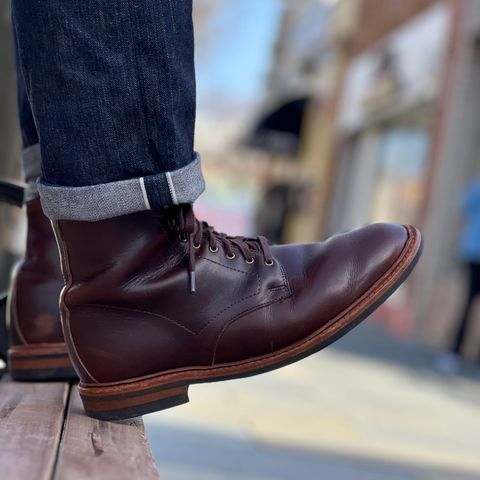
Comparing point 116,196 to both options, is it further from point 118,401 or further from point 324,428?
point 324,428

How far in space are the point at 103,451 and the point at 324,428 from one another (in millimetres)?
3148

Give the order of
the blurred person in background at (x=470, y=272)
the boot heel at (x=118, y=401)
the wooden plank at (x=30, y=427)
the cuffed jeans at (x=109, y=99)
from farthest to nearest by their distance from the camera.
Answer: the blurred person in background at (x=470, y=272), the boot heel at (x=118, y=401), the cuffed jeans at (x=109, y=99), the wooden plank at (x=30, y=427)

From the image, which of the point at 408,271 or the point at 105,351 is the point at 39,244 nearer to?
the point at 105,351

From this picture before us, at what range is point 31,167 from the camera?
5.28 feet

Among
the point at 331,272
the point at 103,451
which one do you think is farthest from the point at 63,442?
the point at 331,272

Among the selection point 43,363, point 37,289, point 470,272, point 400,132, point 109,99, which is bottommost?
point 470,272

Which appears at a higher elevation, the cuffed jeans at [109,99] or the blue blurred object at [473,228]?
the cuffed jeans at [109,99]

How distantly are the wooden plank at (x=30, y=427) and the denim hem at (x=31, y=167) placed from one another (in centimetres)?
35

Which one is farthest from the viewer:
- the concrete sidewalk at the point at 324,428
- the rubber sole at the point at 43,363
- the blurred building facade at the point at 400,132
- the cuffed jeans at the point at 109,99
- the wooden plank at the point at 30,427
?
the blurred building facade at the point at 400,132

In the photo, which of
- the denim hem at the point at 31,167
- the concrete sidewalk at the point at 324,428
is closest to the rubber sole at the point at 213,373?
the denim hem at the point at 31,167

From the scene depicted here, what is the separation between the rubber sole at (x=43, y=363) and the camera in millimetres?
1508

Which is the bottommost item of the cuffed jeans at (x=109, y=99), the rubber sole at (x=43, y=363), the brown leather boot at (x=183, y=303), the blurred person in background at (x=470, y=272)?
the blurred person in background at (x=470, y=272)

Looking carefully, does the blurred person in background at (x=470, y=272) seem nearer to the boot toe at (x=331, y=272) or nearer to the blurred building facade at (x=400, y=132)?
the blurred building facade at (x=400, y=132)

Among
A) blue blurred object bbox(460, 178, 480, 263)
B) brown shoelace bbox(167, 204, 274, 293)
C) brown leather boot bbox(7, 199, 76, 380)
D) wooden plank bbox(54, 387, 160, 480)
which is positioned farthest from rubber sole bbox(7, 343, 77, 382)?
blue blurred object bbox(460, 178, 480, 263)
